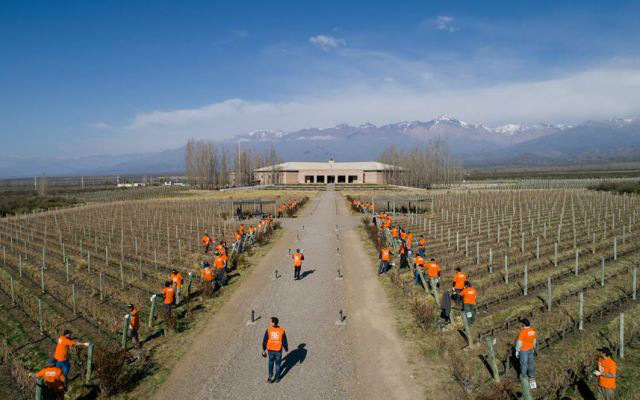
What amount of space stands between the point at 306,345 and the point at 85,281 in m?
13.0

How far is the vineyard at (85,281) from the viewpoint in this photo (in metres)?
13.8

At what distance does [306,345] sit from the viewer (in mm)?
12984

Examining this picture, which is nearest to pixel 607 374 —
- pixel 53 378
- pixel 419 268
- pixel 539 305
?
pixel 539 305

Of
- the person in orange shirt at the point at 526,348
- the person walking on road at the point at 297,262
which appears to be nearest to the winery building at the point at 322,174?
the person walking on road at the point at 297,262

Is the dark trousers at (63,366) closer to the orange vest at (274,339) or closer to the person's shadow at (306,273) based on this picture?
the orange vest at (274,339)

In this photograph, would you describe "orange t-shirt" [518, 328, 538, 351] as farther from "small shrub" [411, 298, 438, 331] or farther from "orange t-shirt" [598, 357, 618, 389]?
"small shrub" [411, 298, 438, 331]

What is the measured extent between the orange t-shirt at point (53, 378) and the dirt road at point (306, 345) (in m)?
2.22

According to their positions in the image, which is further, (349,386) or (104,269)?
(104,269)

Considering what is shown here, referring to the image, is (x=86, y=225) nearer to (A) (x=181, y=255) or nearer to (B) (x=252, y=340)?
(A) (x=181, y=255)

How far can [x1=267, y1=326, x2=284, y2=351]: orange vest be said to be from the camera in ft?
35.2

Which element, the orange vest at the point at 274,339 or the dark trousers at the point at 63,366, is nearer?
the dark trousers at the point at 63,366

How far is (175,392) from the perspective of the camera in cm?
1048

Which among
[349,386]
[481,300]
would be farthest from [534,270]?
[349,386]

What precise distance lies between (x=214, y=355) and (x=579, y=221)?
35170mm
